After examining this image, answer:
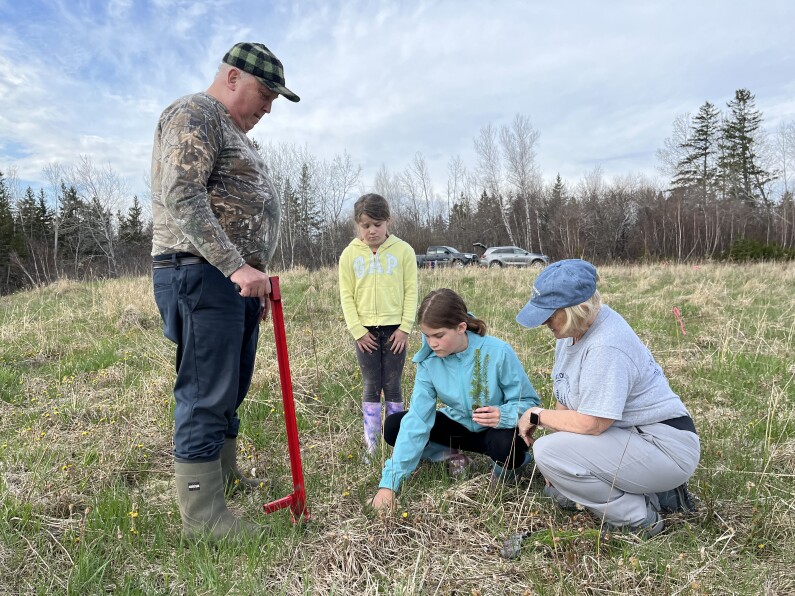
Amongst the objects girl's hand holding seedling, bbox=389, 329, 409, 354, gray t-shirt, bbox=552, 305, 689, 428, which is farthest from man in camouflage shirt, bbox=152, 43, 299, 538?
gray t-shirt, bbox=552, 305, 689, 428

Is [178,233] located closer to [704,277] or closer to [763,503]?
[763,503]

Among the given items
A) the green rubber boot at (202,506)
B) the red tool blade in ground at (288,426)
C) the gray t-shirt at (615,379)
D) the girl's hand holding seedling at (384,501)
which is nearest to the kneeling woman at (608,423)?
the gray t-shirt at (615,379)

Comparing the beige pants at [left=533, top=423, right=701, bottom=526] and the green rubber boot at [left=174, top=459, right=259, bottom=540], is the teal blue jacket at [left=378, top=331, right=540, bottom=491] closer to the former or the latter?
the beige pants at [left=533, top=423, right=701, bottom=526]

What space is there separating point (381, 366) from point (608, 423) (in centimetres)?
160

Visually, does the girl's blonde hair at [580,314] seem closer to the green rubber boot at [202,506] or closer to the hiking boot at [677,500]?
the hiking boot at [677,500]

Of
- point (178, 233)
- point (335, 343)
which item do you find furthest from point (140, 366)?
point (178, 233)

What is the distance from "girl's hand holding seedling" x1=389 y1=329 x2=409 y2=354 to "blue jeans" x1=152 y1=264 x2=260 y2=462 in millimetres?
1265

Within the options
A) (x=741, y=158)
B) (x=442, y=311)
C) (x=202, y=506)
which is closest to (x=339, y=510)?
(x=202, y=506)

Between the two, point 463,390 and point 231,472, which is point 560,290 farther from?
point 231,472

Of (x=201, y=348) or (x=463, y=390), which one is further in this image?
(x=463, y=390)

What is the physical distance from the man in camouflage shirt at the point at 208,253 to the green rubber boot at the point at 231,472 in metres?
0.41

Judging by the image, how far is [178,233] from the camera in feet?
6.92

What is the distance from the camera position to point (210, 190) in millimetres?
2188

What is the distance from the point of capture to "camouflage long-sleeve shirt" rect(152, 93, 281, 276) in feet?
6.52
